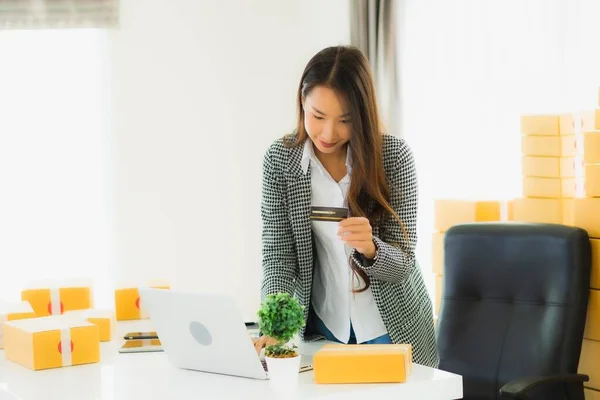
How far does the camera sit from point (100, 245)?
438 centimetres

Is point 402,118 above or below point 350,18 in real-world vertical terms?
below

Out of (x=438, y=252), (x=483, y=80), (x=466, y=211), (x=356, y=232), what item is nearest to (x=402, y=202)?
(x=356, y=232)

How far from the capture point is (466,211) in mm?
3170

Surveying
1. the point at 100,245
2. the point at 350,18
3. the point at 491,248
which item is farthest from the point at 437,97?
the point at 100,245

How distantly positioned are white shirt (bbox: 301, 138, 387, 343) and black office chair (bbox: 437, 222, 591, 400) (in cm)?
50

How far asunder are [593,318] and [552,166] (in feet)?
1.81

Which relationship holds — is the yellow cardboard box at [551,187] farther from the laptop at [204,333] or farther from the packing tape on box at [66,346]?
the packing tape on box at [66,346]

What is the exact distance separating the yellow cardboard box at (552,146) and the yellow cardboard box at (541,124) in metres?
0.02

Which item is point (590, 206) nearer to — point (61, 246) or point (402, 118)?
point (402, 118)

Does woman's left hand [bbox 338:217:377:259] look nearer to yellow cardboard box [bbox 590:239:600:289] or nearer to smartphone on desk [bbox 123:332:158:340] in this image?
smartphone on desk [bbox 123:332:158:340]

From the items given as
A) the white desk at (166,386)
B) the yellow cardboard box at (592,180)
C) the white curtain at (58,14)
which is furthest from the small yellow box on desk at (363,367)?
the white curtain at (58,14)

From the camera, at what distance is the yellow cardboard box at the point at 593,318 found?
8.51 ft

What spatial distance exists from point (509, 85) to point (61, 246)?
2.32 metres

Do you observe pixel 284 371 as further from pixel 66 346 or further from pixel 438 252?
pixel 438 252
